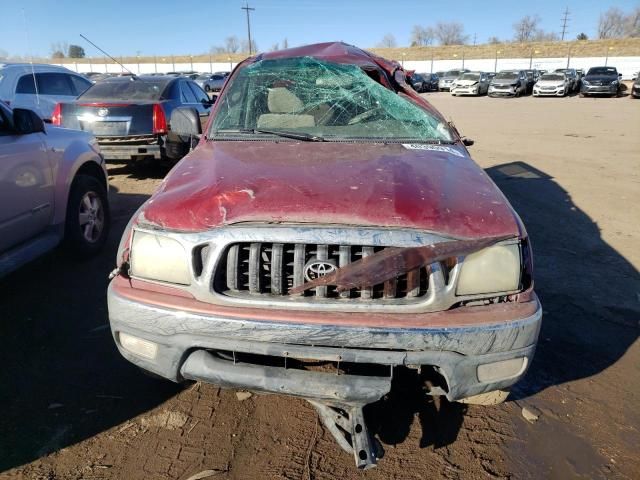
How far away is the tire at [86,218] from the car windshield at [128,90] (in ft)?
11.7

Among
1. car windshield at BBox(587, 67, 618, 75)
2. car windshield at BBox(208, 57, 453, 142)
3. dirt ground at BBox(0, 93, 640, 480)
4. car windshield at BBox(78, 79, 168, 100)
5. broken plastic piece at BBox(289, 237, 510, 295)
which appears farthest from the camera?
car windshield at BBox(587, 67, 618, 75)

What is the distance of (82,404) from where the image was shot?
272cm

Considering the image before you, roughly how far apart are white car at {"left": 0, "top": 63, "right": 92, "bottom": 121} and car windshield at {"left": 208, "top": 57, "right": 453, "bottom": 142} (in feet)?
21.0

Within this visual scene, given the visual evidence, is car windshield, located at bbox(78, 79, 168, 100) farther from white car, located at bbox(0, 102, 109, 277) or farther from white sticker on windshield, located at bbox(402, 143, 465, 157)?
white sticker on windshield, located at bbox(402, 143, 465, 157)

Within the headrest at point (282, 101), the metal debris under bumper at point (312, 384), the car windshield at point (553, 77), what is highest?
the car windshield at point (553, 77)

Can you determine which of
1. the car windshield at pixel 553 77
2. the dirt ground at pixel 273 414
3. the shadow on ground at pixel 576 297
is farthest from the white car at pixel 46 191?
the car windshield at pixel 553 77

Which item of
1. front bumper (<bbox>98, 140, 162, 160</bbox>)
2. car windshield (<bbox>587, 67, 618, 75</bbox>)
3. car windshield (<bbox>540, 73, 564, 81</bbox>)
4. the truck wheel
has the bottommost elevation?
the truck wheel

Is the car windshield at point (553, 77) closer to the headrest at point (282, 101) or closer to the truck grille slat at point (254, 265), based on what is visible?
the headrest at point (282, 101)

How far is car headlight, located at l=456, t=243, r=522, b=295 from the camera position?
2.09m

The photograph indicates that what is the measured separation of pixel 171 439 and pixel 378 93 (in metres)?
2.68

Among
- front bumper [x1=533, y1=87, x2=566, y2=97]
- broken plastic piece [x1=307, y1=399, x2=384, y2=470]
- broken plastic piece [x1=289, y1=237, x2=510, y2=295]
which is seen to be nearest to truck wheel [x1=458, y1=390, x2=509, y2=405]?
broken plastic piece [x1=307, y1=399, x2=384, y2=470]

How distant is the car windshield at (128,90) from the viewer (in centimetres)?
800

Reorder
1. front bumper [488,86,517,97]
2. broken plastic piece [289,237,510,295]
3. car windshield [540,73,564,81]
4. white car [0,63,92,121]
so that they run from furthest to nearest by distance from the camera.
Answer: front bumper [488,86,517,97] → car windshield [540,73,564,81] → white car [0,63,92,121] → broken plastic piece [289,237,510,295]

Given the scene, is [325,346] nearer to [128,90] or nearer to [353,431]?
[353,431]
